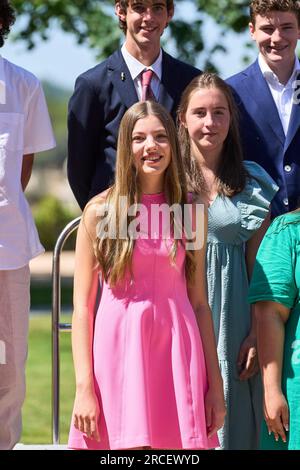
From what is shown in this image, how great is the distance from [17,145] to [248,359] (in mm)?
1462

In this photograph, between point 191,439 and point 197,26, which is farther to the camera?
point 197,26

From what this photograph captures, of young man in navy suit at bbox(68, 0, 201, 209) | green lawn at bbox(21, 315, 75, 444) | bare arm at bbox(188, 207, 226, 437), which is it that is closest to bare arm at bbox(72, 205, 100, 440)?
bare arm at bbox(188, 207, 226, 437)

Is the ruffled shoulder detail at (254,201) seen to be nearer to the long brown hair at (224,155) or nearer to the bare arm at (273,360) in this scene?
the long brown hair at (224,155)

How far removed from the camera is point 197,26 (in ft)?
51.8

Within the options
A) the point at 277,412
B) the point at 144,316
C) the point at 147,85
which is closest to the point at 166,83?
the point at 147,85

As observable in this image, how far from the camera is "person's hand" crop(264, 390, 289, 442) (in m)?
4.79

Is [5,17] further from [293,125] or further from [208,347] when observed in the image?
[208,347]

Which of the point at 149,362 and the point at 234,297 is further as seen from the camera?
the point at 234,297

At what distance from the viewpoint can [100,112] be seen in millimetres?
6160

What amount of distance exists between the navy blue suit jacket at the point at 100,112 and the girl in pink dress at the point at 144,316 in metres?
0.89

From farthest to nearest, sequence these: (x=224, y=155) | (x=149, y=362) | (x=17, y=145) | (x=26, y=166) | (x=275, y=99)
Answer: (x=275, y=99), (x=26, y=166), (x=224, y=155), (x=17, y=145), (x=149, y=362)

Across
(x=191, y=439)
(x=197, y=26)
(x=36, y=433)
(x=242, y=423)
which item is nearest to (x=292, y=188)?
(x=242, y=423)
